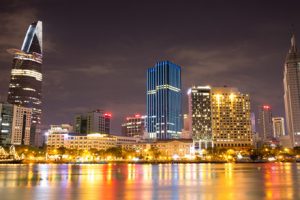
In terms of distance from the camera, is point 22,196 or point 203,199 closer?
point 203,199

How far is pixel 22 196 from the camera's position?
3491 cm

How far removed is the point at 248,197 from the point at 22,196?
22.0m

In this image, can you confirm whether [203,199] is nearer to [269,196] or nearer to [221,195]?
[221,195]

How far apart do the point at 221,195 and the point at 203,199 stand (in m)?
3.51

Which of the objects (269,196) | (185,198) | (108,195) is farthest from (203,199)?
(108,195)

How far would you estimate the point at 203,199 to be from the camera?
32.0 m

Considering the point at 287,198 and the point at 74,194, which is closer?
the point at 287,198

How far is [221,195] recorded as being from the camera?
34688 millimetres

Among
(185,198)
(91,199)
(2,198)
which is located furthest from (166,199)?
(2,198)

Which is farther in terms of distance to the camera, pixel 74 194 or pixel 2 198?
pixel 74 194

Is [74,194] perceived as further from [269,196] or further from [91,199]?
[269,196]

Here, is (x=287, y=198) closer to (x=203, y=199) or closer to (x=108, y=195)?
(x=203, y=199)

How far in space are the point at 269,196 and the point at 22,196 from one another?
79.1ft

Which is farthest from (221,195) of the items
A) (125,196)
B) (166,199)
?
(125,196)
